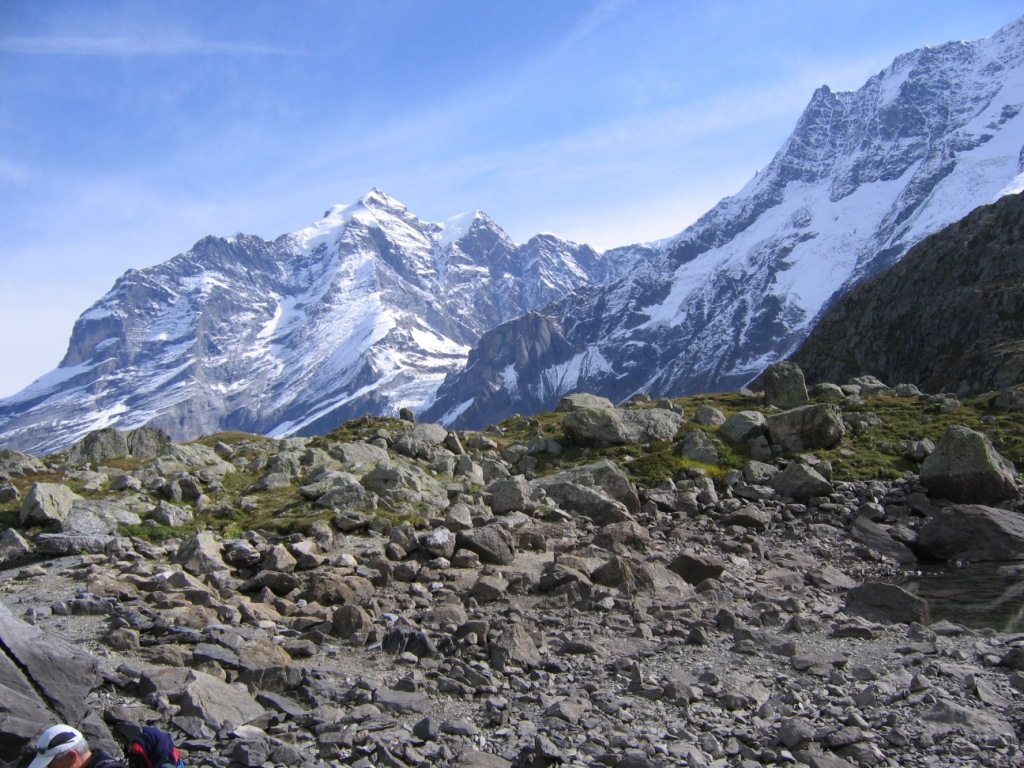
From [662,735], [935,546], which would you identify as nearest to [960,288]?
[935,546]

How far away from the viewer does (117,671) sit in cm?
1238

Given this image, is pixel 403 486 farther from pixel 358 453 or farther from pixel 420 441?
pixel 420 441

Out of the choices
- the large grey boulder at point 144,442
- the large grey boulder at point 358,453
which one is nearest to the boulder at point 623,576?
the large grey boulder at point 358,453

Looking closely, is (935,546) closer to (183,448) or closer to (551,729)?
(551,729)

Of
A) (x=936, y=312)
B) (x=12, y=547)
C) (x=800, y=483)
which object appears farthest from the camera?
(x=936, y=312)

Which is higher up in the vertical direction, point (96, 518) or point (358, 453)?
point (96, 518)

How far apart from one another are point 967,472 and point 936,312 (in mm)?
101710

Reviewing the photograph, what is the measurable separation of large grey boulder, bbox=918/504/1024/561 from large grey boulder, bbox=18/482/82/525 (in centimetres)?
2875

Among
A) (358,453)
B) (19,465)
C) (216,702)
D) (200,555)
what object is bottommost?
(216,702)

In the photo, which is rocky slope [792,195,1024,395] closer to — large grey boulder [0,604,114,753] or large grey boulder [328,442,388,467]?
large grey boulder [328,442,388,467]

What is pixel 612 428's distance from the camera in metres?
41.5

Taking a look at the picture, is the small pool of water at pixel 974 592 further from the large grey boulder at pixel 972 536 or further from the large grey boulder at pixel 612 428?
the large grey boulder at pixel 612 428

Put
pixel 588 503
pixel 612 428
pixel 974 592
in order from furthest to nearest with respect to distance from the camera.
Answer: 1. pixel 612 428
2. pixel 588 503
3. pixel 974 592

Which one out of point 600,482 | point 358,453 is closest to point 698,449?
point 600,482
